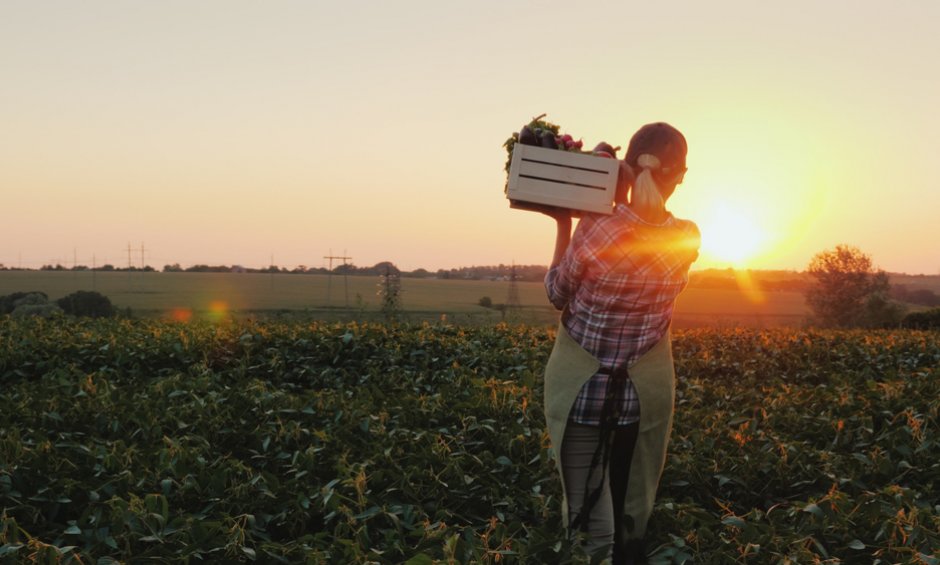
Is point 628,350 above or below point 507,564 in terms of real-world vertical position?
above

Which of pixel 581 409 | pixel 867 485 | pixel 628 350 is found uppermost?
pixel 628 350

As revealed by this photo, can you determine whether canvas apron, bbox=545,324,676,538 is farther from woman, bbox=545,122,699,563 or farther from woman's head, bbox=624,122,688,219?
woman's head, bbox=624,122,688,219

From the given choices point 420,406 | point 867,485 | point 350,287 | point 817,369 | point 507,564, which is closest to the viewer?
point 507,564

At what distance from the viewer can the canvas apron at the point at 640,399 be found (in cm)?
335

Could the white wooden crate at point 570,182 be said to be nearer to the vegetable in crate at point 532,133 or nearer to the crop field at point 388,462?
the vegetable in crate at point 532,133

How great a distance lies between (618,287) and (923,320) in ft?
64.5

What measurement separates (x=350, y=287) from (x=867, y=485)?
77556 millimetres

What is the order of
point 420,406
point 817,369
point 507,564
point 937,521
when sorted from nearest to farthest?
1. point 507,564
2. point 937,521
3. point 420,406
4. point 817,369

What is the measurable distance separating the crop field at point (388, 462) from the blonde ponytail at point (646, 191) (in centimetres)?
147

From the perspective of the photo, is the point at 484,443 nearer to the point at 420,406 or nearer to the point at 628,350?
the point at 420,406

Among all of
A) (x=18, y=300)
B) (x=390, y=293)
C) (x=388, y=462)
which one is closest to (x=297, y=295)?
(x=18, y=300)

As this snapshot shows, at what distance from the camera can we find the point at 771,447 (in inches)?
208

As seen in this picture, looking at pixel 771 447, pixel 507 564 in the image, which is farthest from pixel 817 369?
pixel 507 564

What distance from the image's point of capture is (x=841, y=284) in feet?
171
